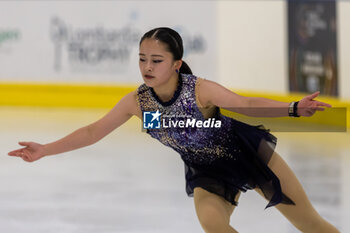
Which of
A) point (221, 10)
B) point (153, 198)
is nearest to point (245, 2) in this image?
point (221, 10)

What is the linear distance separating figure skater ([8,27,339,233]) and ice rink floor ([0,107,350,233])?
2.59ft

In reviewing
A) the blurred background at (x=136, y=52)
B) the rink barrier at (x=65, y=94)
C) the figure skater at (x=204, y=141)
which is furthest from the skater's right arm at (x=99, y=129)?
the rink barrier at (x=65, y=94)

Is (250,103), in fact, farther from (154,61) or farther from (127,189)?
(127,189)

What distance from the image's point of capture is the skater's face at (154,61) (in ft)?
8.59

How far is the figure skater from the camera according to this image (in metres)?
2.63

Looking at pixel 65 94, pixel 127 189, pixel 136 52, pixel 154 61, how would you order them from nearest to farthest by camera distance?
pixel 154 61
pixel 127 189
pixel 136 52
pixel 65 94

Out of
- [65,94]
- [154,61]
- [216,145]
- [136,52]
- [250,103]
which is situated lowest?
[65,94]

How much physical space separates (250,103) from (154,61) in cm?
42

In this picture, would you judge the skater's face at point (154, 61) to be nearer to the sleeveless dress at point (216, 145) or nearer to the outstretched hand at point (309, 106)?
the sleeveless dress at point (216, 145)

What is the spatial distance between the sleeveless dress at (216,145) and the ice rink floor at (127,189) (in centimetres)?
80

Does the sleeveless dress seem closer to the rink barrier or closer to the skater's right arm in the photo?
the skater's right arm

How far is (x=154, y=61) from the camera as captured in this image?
2.62 meters

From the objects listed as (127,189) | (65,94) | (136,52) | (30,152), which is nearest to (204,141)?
(30,152)

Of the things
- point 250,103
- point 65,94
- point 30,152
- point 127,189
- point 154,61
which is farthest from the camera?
point 65,94
